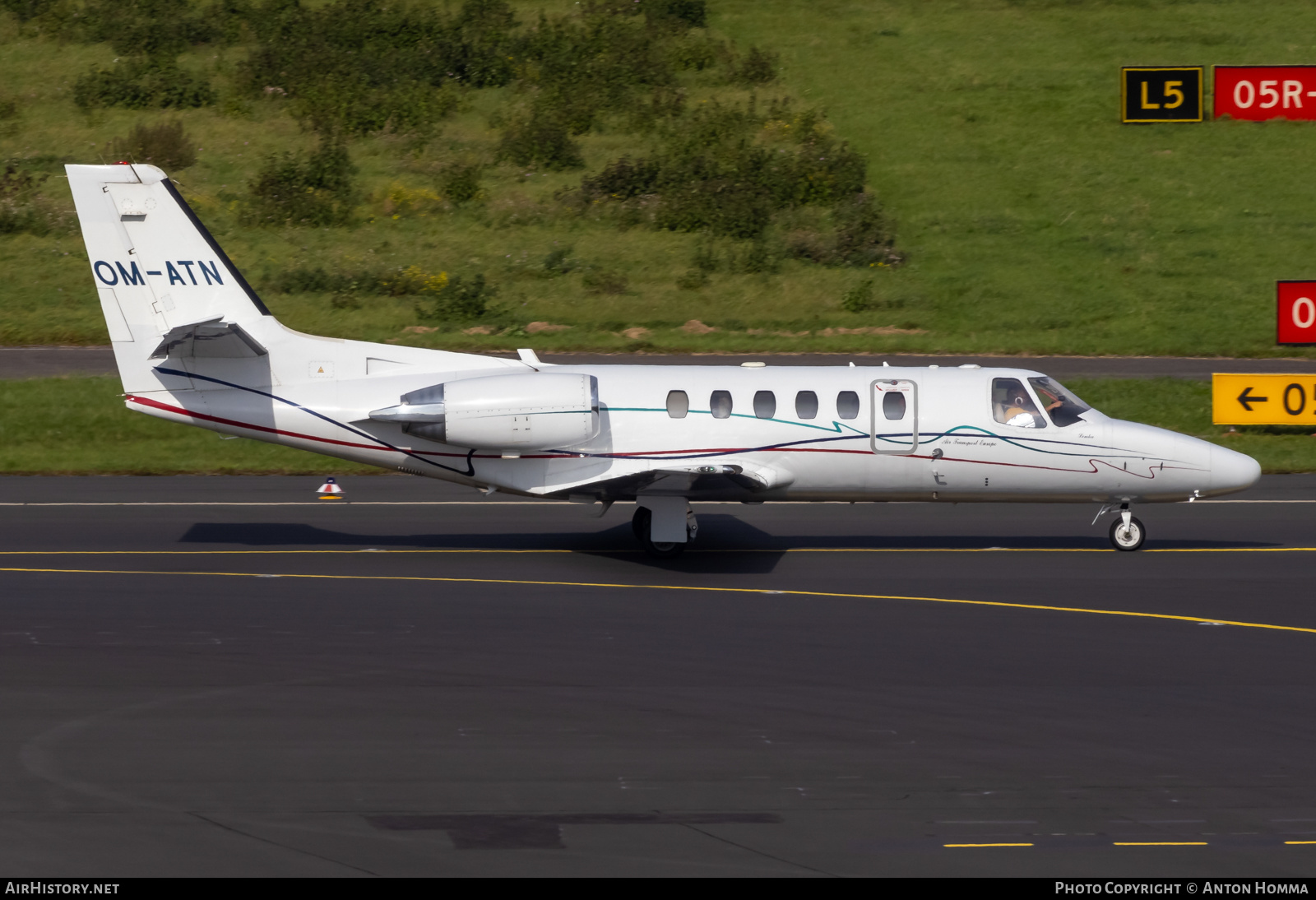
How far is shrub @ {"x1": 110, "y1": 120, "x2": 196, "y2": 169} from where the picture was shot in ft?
157

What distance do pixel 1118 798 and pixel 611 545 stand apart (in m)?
10.6

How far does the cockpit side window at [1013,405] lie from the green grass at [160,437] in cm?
1055

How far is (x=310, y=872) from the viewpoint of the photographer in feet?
29.1

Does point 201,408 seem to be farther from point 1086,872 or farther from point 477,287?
point 477,287

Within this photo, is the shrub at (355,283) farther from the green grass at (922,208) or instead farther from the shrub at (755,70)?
the shrub at (755,70)

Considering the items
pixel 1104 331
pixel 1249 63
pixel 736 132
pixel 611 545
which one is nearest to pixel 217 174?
pixel 736 132

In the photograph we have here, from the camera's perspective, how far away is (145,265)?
61.2ft

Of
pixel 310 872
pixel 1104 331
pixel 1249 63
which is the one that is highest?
pixel 1249 63

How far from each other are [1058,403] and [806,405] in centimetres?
363

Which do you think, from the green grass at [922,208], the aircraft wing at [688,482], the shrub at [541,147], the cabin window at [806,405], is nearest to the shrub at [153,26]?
the green grass at [922,208]

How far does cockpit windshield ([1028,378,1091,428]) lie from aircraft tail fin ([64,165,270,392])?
10.8m

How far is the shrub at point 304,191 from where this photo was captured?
45406 mm

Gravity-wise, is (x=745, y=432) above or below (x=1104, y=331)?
above

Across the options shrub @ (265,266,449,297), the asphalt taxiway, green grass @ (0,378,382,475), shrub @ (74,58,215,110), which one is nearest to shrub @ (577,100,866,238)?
shrub @ (265,266,449,297)
